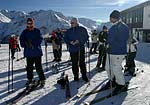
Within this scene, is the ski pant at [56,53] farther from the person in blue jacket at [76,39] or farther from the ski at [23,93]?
the ski at [23,93]

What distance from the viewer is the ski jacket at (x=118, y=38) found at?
7.62 m

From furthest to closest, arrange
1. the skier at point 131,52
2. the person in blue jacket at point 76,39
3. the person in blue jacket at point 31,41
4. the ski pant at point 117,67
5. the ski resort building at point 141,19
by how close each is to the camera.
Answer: the ski resort building at point 141,19
the skier at point 131,52
the person in blue jacket at point 76,39
the person in blue jacket at point 31,41
the ski pant at point 117,67

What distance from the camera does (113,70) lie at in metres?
7.83

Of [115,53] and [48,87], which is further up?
[115,53]

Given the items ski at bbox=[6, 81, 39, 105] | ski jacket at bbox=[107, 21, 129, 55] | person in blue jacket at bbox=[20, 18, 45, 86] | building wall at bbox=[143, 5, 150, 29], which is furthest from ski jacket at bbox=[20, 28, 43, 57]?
building wall at bbox=[143, 5, 150, 29]

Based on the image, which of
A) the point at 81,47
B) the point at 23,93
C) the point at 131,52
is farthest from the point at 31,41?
the point at 131,52

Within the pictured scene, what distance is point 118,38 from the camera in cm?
767

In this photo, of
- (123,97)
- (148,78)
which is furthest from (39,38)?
(148,78)

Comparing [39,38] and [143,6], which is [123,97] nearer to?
[39,38]

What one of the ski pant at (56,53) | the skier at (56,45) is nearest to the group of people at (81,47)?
the skier at (56,45)

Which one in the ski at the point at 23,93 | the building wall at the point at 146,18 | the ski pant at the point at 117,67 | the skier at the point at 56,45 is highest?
the building wall at the point at 146,18

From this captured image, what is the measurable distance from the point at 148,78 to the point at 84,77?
101 inches

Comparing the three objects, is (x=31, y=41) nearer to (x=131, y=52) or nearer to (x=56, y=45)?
(x=131, y=52)

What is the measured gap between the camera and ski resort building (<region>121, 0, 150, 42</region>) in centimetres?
5181
